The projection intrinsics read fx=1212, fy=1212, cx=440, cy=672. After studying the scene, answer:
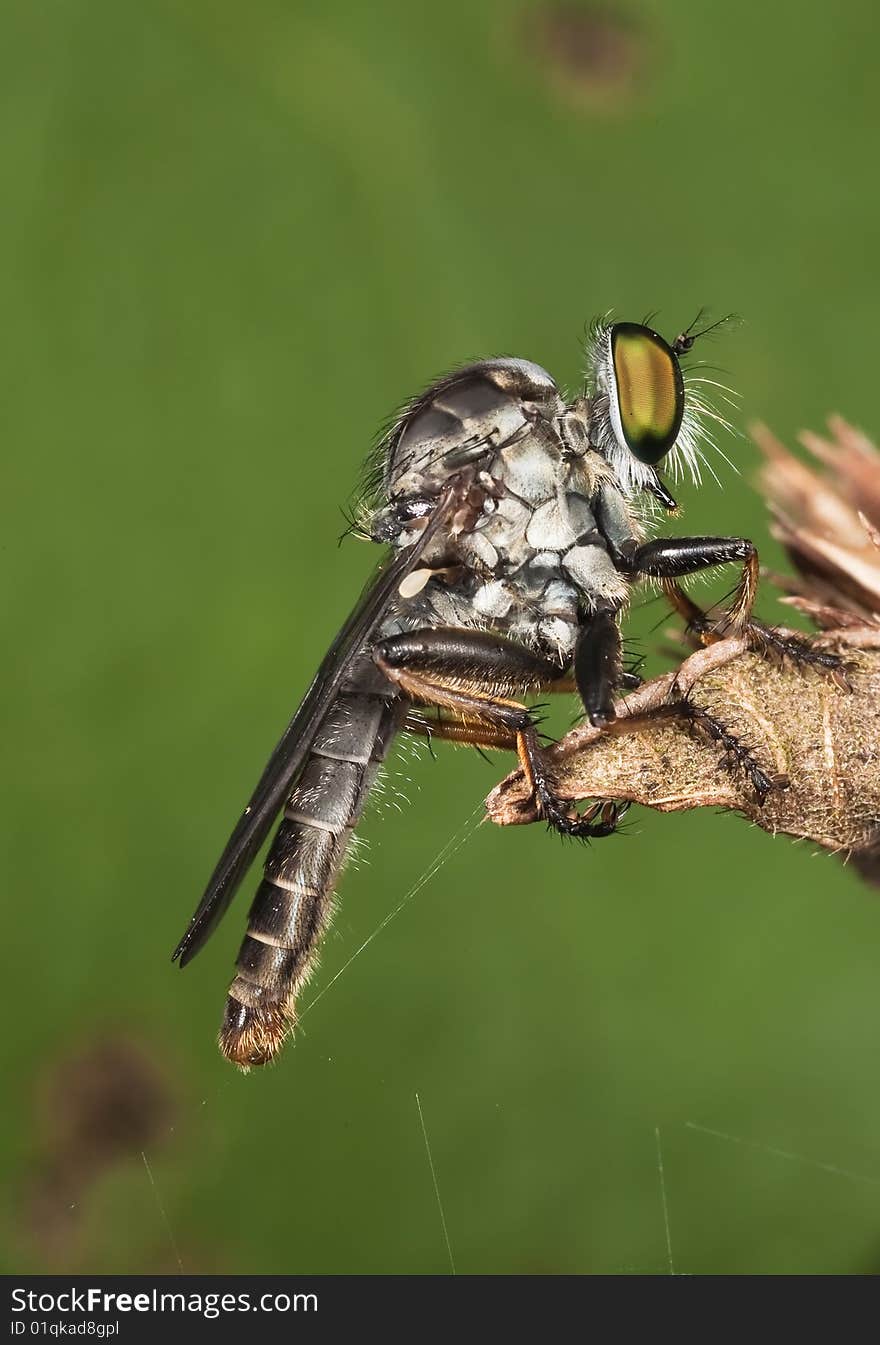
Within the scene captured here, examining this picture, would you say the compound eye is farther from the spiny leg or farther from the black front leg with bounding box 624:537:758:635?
the spiny leg

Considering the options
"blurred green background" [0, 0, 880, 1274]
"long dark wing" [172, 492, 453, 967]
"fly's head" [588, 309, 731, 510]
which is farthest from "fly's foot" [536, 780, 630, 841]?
"fly's head" [588, 309, 731, 510]

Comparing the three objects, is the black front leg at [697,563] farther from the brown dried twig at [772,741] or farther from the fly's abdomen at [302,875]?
the fly's abdomen at [302,875]

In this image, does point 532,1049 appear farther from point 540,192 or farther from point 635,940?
point 540,192

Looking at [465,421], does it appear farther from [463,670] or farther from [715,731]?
[715,731]

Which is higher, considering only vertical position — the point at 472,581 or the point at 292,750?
the point at 472,581

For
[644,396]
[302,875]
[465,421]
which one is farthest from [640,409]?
[302,875]

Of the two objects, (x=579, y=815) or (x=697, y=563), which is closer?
(x=579, y=815)

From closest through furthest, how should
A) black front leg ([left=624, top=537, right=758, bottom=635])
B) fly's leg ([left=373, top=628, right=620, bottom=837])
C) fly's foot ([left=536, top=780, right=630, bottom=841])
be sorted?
fly's foot ([left=536, top=780, right=630, bottom=841]) → black front leg ([left=624, top=537, right=758, bottom=635]) → fly's leg ([left=373, top=628, right=620, bottom=837])
